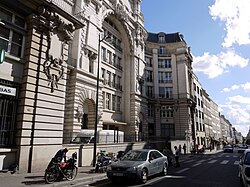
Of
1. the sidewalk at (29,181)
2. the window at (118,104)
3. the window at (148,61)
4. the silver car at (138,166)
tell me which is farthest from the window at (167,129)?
the sidewalk at (29,181)

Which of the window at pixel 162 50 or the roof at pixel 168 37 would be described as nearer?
the window at pixel 162 50

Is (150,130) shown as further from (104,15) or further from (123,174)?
(123,174)

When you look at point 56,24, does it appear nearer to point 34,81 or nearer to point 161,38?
point 34,81

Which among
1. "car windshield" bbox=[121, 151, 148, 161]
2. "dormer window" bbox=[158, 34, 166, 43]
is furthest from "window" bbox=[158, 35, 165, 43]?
"car windshield" bbox=[121, 151, 148, 161]

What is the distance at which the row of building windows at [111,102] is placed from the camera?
30370 millimetres

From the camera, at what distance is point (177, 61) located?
51.1m

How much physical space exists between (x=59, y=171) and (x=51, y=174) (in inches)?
14.8

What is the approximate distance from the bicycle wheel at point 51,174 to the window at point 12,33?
709 centimetres

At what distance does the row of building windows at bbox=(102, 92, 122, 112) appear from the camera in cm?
3037

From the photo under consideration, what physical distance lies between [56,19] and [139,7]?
28.8 m

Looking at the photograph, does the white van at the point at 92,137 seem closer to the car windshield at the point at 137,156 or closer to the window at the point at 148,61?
the car windshield at the point at 137,156

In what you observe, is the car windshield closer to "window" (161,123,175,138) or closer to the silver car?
the silver car

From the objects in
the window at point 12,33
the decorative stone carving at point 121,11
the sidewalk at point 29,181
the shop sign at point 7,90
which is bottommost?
the sidewalk at point 29,181

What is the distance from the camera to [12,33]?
12930mm
